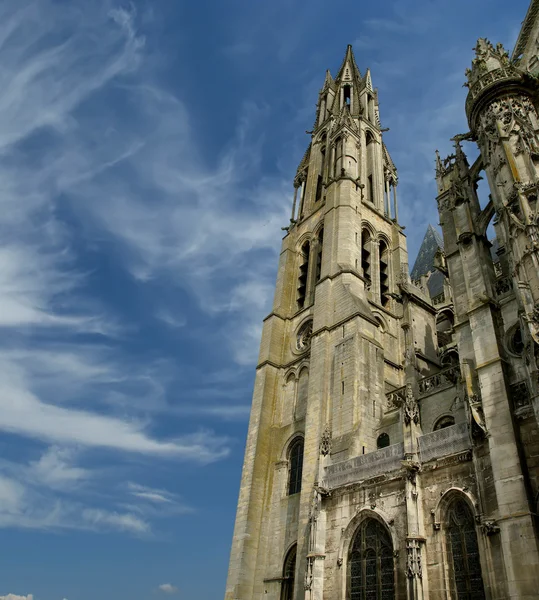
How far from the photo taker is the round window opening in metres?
28.1

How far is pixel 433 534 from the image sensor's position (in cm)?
1461

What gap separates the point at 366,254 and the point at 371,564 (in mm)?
19046

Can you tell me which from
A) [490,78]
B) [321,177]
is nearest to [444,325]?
[321,177]

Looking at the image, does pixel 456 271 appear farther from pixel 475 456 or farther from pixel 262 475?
pixel 262 475

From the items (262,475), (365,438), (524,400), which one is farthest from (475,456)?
(262,475)

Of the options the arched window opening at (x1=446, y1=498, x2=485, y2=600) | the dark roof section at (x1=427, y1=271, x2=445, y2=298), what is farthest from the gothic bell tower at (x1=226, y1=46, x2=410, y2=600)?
the dark roof section at (x1=427, y1=271, x2=445, y2=298)

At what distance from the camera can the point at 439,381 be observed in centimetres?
2081

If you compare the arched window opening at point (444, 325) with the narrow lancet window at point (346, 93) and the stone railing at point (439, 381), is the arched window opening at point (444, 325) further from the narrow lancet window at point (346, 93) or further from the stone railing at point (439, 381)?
the narrow lancet window at point (346, 93)

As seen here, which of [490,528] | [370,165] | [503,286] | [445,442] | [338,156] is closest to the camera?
[490,528]

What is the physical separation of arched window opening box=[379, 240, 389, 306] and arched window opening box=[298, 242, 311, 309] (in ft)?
14.7

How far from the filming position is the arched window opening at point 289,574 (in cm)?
2061

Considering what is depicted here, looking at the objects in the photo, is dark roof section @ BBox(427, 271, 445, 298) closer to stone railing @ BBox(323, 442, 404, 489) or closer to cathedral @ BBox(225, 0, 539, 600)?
cathedral @ BBox(225, 0, 539, 600)

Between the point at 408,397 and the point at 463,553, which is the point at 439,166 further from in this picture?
the point at 463,553

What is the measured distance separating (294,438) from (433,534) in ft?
34.9
